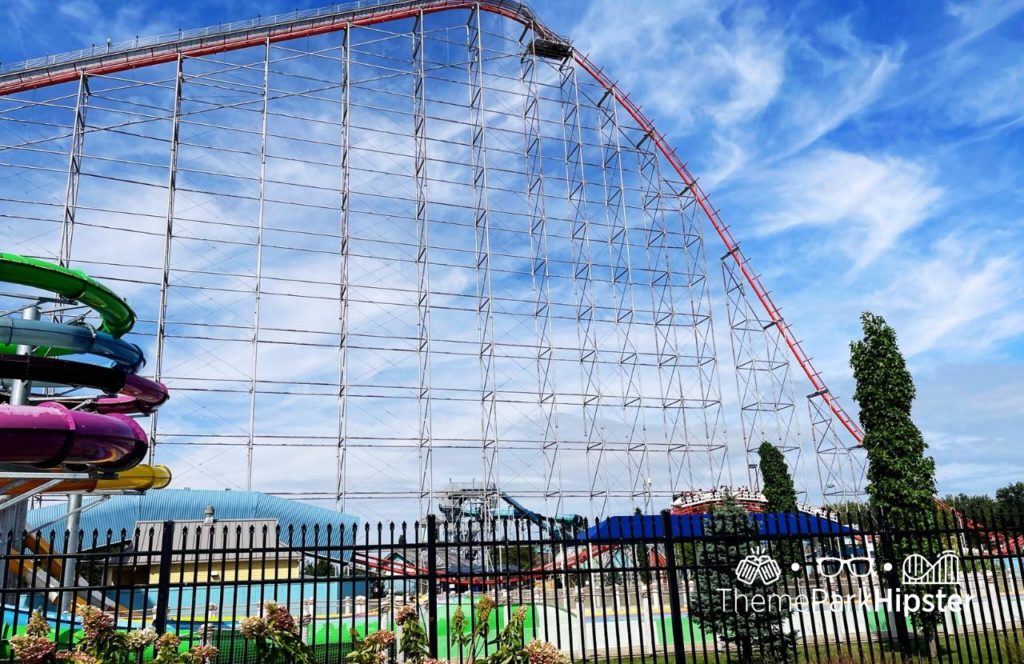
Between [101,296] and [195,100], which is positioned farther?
[195,100]

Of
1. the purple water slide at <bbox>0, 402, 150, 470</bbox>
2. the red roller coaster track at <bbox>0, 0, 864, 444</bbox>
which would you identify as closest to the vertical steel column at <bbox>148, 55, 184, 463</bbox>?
the red roller coaster track at <bbox>0, 0, 864, 444</bbox>

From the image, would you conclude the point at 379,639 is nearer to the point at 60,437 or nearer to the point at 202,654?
the point at 202,654

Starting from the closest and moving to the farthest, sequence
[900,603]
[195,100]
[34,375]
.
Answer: [900,603] → [34,375] → [195,100]

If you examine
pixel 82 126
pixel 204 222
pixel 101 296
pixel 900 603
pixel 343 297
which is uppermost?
pixel 82 126

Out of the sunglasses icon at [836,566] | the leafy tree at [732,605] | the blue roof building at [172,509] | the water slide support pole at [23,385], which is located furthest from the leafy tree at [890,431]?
the blue roof building at [172,509]

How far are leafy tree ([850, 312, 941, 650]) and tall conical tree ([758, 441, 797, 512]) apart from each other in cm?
1195

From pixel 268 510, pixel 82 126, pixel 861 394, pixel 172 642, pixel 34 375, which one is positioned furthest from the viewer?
pixel 268 510

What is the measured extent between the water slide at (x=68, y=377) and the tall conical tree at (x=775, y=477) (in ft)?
62.2

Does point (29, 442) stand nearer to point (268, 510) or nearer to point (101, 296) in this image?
point (101, 296)

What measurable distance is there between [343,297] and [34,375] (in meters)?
12.9

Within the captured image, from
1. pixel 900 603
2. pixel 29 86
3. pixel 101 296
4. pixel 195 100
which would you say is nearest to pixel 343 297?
pixel 195 100

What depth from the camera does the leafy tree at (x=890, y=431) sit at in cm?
1112

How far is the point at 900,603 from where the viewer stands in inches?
242

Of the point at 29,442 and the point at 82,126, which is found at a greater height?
the point at 82,126
